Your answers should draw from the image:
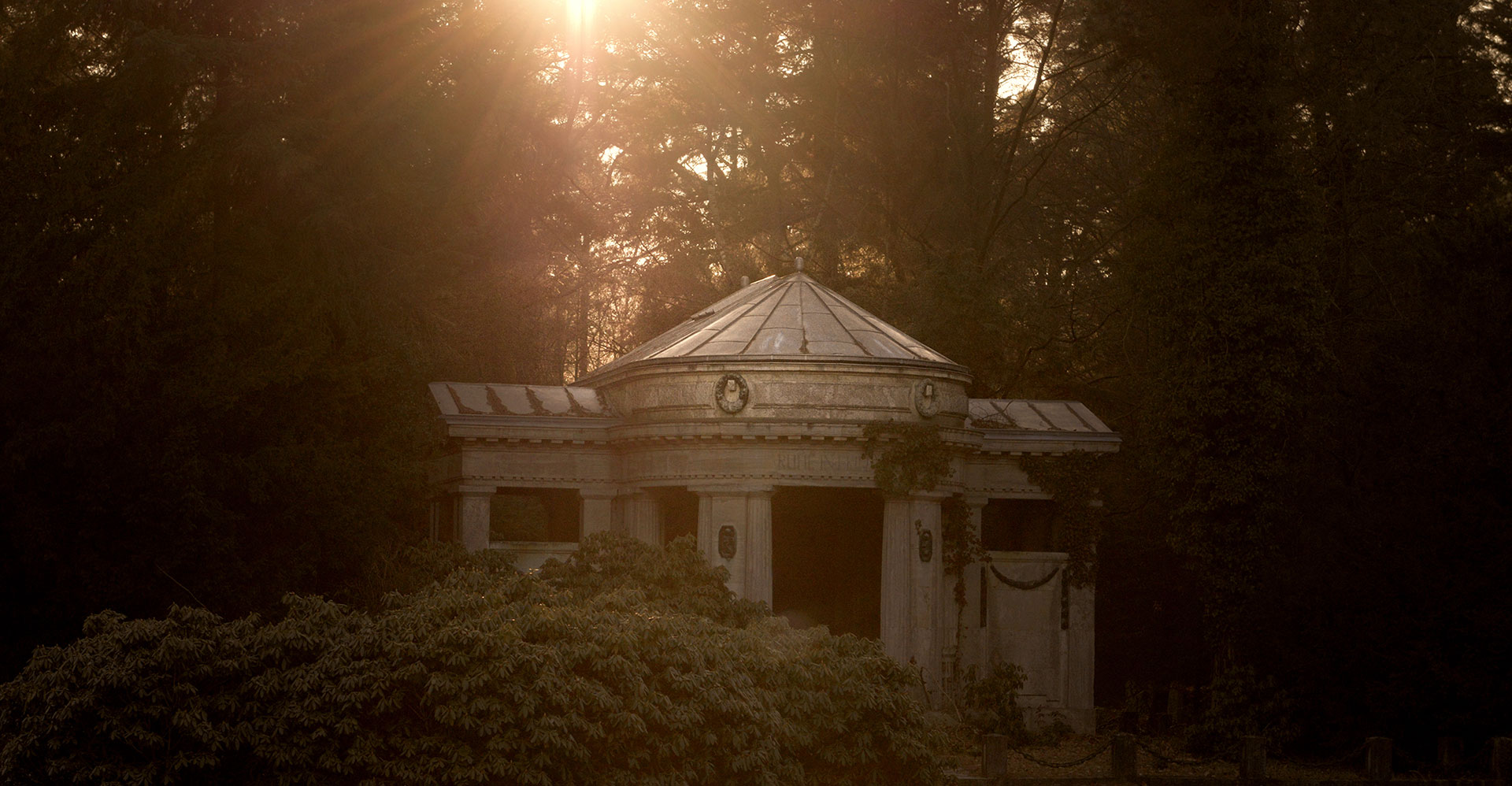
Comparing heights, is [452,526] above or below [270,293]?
below

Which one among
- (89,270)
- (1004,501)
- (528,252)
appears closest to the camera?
(89,270)

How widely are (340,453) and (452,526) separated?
3994 mm

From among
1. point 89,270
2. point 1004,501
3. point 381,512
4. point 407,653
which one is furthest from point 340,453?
point 1004,501

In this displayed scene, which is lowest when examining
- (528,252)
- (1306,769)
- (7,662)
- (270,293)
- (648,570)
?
(1306,769)

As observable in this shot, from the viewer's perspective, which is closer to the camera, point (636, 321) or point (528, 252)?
point (528, 252)

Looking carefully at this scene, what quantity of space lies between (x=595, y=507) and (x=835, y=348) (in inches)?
172

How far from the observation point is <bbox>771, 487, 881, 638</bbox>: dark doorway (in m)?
24.4

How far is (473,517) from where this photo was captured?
21.5 m

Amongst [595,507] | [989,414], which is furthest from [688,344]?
[989,414]

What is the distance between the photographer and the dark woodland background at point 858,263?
17.6 metres

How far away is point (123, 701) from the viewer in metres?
10.9

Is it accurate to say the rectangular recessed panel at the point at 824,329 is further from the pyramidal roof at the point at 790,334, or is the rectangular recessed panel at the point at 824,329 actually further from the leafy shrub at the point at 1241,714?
the leafy shrub at the point at 1241,714

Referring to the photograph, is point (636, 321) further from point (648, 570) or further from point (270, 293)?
point (648, 570)

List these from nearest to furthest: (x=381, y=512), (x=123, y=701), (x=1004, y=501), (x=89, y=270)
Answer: (x=123, y=701)
(x=89, y=270)
(x=381, y=512)
(x=1004, y=501)
